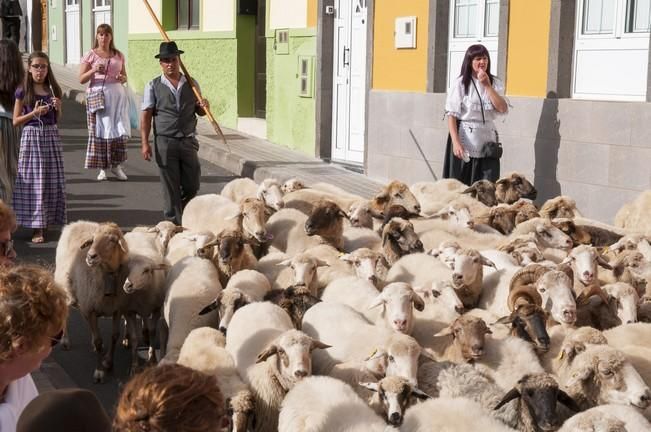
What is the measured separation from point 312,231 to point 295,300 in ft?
4.88

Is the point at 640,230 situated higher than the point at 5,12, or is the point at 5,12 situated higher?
the point at 5,12

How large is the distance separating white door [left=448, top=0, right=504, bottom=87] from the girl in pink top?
15.3 feet

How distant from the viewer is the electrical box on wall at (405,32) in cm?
1375

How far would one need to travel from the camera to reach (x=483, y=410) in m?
4.67

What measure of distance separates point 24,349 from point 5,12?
99.1ft

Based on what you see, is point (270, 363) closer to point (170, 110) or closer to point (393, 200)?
point (393, 200)

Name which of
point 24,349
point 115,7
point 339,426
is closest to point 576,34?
point 339,426

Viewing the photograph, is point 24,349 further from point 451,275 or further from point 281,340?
point 451,275

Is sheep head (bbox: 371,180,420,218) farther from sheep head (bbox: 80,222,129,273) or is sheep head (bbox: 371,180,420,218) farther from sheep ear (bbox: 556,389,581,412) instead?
sheep ear (bbox: 556,389,581,412)

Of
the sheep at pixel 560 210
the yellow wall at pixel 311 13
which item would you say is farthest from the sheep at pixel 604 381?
the yellow wall at pixel 311 13

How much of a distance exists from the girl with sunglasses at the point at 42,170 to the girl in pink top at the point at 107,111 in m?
3.35

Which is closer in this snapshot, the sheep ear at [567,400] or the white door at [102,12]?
the sheep ear at [567,400]

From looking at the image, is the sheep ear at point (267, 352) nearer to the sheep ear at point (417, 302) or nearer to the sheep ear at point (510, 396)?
the sheep ear at point (417, 302)

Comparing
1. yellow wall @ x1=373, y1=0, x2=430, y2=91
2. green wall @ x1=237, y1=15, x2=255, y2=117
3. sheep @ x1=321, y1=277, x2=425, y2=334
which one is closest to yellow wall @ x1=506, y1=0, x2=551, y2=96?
yellow wall @ x1=373, y1=0, x2=430, y2=91
